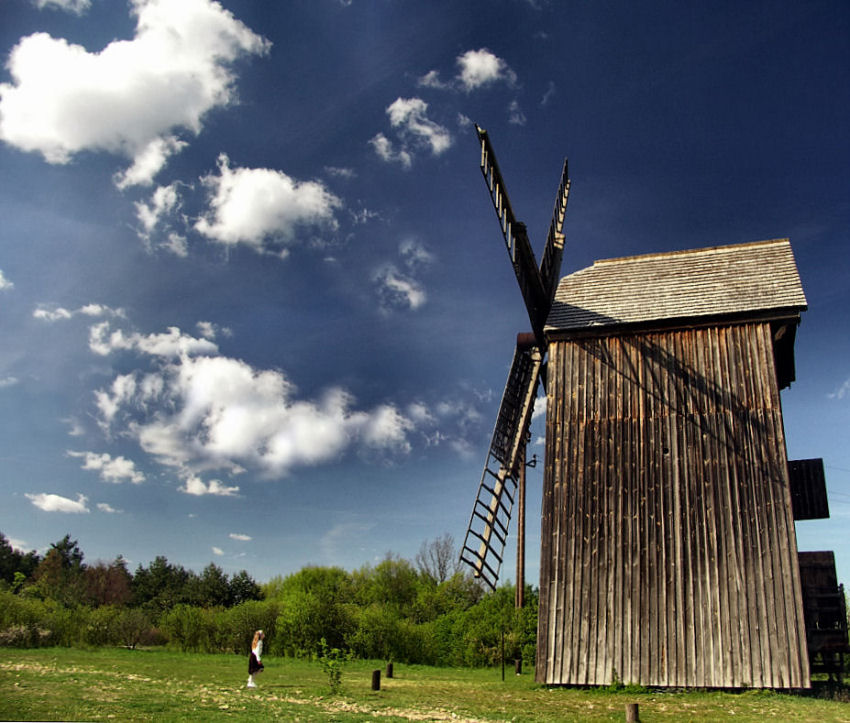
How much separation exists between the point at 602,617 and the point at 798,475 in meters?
7.45

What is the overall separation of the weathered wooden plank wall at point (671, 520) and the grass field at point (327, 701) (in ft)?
2.34

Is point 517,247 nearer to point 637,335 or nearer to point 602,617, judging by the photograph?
point 637,335

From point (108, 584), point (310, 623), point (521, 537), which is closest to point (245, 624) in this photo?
point (310, 623)

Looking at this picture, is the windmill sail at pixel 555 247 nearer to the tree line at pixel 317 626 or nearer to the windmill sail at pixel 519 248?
the windmill sail at pixel 519 248

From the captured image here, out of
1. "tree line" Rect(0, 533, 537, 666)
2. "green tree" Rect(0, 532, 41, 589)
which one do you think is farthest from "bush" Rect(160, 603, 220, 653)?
"green tree" Rect(0, 532, 41, 589)

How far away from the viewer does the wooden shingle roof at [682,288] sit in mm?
15070

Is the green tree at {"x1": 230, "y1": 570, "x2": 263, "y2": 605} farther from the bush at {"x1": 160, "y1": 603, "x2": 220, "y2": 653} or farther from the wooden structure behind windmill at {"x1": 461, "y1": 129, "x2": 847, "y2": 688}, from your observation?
the wooden structure behind windmill at {"x1": 461, "y1": 129, "x2": 847, "y2": 688}

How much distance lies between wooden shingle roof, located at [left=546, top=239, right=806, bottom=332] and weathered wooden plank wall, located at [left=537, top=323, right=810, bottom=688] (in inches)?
23.1

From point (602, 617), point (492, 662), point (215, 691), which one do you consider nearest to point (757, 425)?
point (602, 617)

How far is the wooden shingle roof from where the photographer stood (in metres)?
15.1

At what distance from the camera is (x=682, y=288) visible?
16078 mm

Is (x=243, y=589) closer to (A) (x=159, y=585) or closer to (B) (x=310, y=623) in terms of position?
(A) (x=159, y=585)

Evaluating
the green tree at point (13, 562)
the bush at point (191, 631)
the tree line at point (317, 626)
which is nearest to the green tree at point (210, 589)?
the tree line at point (317, 626)

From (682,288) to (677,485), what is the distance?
16.7ft
